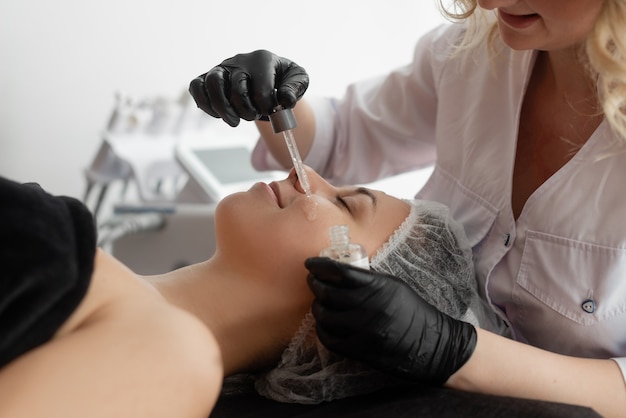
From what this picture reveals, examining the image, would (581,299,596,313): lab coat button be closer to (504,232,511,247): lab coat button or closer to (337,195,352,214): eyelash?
(504,232,511,247): lab coat button

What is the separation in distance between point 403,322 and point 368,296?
7cm

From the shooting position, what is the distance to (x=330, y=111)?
1.71m

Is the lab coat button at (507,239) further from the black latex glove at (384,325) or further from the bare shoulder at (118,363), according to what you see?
the bare shoulder at (118,363)

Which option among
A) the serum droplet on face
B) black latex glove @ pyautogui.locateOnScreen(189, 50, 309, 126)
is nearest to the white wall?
black latex glove @ pyautogui.locateOnScreen(189, 50, 309, 126)

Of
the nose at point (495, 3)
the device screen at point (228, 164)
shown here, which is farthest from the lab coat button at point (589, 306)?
the device screen at point (228, 164)

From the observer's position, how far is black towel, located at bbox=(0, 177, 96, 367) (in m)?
0.81

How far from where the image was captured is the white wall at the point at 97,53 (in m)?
2.49

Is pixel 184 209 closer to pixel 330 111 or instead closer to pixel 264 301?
pixel 330 111

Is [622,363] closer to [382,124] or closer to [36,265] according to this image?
[382,124]

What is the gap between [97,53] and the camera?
103 inches

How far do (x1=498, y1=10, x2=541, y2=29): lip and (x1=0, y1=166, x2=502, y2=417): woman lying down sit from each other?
0.38 metres

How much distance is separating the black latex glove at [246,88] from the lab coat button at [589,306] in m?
0.62

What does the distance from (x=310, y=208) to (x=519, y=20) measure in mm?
485

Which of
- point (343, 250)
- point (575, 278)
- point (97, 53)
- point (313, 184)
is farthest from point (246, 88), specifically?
point (97, 53)
